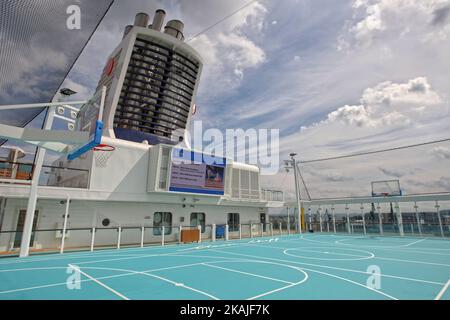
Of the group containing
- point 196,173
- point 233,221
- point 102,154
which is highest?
point 102,154

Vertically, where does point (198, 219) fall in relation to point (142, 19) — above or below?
below

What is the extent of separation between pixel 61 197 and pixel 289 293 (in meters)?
11.4

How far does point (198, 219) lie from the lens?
1894cm

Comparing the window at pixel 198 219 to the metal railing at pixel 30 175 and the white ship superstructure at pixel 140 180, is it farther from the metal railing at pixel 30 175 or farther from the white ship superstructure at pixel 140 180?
the metal railing at pixel 30 175

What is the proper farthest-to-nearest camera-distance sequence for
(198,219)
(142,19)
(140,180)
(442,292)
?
(142,19), (198,219), (140,180), (442,292)

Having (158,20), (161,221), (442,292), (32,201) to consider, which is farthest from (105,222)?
(158,20)

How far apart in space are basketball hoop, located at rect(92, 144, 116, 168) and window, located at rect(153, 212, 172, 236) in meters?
4.81

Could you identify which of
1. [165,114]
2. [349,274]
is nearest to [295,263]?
[349,274]

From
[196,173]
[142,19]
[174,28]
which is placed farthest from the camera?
[174,28]

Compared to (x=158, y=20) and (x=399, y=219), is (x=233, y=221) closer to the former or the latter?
(x=399, y=219)

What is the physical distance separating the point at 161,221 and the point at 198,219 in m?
3.20

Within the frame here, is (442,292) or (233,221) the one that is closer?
(442,292)

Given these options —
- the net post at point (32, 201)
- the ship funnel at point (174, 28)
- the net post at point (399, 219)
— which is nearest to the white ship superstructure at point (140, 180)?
the net post at point (32, 201)

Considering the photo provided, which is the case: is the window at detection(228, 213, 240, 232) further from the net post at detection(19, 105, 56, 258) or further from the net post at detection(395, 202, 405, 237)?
the net post at detection(19, 105, 56, 258)
